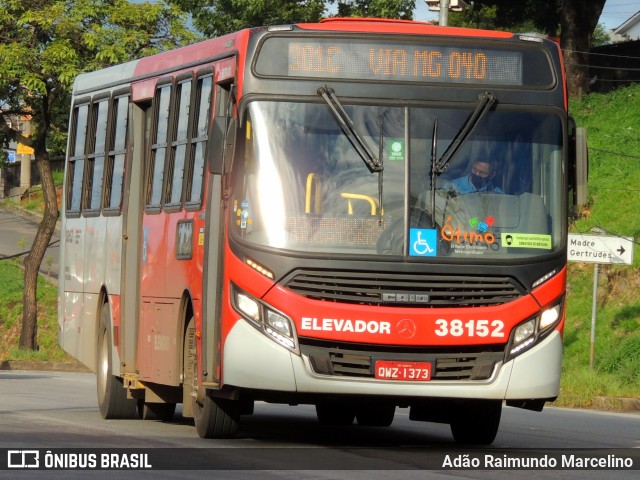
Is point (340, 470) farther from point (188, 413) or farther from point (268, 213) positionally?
point (188, 413)

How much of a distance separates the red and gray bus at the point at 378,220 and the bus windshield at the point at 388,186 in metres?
0.01

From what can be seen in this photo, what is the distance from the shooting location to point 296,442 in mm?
13523

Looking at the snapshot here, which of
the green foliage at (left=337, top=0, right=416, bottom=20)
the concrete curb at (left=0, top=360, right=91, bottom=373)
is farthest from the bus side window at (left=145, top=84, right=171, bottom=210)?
the green foliage at (left=337, top=0, right=416, bottom=20)

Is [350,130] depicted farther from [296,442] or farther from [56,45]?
[56,45]

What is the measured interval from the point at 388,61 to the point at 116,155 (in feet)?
15.5

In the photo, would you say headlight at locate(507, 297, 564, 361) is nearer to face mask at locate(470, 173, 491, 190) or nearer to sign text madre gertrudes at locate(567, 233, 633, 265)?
face mask at locate(470, 173, 491, 190)

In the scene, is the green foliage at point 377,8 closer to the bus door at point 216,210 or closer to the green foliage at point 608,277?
the green foliage at point 608,277

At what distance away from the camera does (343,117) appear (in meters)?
12.2

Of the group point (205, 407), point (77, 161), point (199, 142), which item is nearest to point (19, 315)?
point (77, 161)

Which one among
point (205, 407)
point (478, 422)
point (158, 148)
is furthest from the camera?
point (158, 148)

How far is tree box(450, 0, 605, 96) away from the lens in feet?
147

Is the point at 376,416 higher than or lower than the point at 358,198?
lower

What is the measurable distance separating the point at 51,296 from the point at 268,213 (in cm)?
3235

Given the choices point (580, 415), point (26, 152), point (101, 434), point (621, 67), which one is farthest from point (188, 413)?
point (26, 152)
